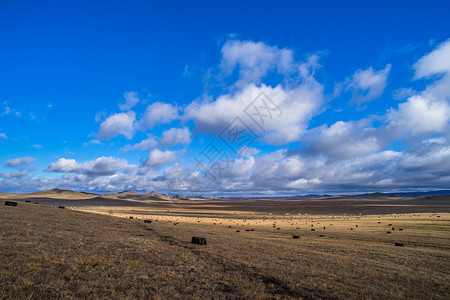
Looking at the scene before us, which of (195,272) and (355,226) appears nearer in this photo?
(195,272)

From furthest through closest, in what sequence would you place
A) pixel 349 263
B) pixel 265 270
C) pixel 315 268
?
pixel 349 263
pixel 315 268
pixel 265 270

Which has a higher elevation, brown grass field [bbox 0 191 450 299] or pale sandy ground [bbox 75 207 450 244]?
brown grass field [bbox 0 191 450 299]

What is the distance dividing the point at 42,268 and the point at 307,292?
1259 centimetres

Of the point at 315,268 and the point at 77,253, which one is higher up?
the point at 77,253

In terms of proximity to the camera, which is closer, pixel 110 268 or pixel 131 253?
pixel 110 268

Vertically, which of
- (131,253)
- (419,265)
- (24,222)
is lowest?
(419,265)

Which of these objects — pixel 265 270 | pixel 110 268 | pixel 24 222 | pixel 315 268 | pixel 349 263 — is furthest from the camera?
pixel 24 222

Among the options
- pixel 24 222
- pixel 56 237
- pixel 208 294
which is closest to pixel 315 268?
pixel 208 294

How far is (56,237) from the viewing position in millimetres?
17828

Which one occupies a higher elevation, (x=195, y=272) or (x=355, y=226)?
(x=195, y=272)

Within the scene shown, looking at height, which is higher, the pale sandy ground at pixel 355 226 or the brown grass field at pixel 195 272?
the brown grass field at pixel 195 272

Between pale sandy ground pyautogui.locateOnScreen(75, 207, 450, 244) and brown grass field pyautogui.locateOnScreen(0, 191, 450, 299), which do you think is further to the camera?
pale sandy ground pyautogui.locateOnScreen(75, 207, 450, 244)

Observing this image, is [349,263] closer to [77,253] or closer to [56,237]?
[77,253]

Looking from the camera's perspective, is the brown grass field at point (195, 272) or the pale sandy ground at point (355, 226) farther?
the pale sandy ground at point (355, 226)
